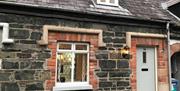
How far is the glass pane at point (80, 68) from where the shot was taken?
980 cm

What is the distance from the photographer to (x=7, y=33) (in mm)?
8570

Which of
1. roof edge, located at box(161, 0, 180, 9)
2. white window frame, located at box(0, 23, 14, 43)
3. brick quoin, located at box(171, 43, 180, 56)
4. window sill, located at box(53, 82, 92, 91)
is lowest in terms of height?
window sill, located at box(53, 82, 92, 91)

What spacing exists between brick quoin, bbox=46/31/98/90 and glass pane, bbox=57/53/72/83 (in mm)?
315

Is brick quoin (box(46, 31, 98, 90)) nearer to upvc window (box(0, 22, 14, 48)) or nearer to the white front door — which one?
upvc window (box(0, 22, 14, 48))

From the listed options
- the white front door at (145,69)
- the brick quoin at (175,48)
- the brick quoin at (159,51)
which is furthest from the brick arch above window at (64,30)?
the brick quoin at (175,48)

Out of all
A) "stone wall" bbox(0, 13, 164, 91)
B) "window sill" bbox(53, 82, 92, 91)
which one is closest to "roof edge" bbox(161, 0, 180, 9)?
"stone wall" bbox(0, 13, 164, 91)

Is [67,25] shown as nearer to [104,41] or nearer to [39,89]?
[104,41]

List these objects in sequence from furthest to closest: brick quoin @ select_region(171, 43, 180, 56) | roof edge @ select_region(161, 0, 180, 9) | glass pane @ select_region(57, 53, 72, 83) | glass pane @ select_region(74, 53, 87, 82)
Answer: roof edge @ select_region(161, 0, 180, 9), brick quoin @ select_region(171, 43, 180, 56), glass pane @ select_region(74, 53, 87, 82), glass pane @ select_region(57, 53, 72, 83)

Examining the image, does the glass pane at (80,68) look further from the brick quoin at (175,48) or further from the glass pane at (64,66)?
the brick quoin at (175,48)

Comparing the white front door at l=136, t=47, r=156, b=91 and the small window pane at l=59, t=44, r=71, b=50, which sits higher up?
Result: the small window pane at l=59, t=44, r=71, b=50

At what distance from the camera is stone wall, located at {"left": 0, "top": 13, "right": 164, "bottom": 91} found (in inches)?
338

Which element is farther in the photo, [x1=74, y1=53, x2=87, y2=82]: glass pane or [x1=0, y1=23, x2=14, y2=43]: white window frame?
[x1=74, y1=53, x2=87, y2=82]: glass pane

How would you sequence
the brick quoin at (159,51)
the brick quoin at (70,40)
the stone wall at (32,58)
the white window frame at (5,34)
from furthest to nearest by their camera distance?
the brick quoin at (159,51) → the brick quoin at (70,40) → the stone wall at (32,58) → the white window frame at (5,34)

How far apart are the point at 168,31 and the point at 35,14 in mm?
5455
